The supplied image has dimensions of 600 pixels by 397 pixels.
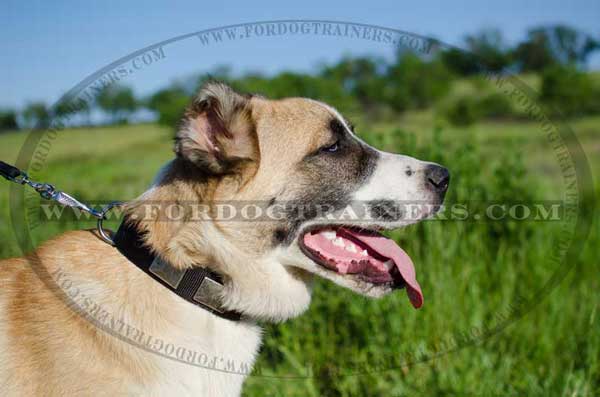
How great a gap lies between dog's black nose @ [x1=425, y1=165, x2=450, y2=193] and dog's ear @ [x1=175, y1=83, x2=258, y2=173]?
0.92 metres

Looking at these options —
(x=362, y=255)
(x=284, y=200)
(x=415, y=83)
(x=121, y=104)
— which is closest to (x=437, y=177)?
(x=362, y=255)

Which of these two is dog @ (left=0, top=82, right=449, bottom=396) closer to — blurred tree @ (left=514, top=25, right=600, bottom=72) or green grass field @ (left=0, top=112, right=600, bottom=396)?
green grass field @ (left=0, top=112, right=600, bottom=396)

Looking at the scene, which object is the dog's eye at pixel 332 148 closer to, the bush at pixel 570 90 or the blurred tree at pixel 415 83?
the blurred tree at pixel 415 83

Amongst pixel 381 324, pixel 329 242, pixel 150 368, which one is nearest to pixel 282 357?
pixel 381 324

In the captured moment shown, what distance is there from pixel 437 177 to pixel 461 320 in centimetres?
181

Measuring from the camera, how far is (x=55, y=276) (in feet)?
8.32

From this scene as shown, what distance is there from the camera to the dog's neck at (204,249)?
8.28 feet

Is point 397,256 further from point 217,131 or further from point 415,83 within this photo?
point 415,83

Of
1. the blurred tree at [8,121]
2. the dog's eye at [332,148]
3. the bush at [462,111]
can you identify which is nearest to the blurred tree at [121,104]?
the blurred tree at [8,121]

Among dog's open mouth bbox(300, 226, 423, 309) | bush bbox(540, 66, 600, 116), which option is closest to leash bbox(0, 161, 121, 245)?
dog's open mouth bbox(300, 226, 423, 309)

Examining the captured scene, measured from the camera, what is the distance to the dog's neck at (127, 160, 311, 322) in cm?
252

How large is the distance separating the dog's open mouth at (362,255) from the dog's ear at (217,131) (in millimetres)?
552

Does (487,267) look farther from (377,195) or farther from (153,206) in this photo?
(153,206)

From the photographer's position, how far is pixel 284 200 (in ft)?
9.29
